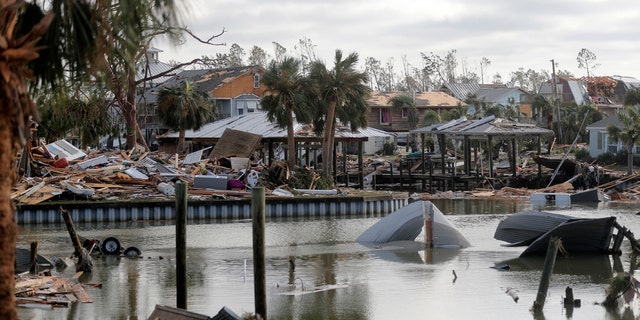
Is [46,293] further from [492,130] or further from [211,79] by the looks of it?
[211,79]

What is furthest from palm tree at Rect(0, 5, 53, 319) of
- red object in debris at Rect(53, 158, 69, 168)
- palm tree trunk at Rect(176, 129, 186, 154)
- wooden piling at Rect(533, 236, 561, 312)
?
palm tree trunk at Rect(176, 129, 186, 154)

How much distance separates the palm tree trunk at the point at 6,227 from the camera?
9758 mm

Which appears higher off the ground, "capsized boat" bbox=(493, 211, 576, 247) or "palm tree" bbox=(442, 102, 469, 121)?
"palm tree" bbox=(442, 102, 469, 121)

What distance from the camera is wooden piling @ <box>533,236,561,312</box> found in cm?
1883

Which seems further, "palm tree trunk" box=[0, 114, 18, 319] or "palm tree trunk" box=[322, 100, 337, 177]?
"palm tree trunk" box=[322, 100, 337, 177]

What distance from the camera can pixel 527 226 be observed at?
1166 inches

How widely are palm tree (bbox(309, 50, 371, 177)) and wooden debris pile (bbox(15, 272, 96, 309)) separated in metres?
28.6

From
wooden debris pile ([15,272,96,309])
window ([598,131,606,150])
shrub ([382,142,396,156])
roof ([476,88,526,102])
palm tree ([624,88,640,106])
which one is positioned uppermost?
roof ([476,88,526,102])

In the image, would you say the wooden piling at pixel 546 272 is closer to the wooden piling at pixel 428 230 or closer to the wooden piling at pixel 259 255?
the wooden piling at pixel 259 255

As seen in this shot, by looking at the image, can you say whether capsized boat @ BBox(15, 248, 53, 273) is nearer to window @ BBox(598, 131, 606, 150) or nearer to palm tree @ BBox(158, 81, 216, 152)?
palm tree @ BBox(158, 81, 216, 152)

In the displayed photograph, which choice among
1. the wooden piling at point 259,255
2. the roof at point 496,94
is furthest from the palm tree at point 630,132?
the roof at point 496,94

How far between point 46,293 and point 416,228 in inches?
546

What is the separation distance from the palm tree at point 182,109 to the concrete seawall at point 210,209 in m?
21.2


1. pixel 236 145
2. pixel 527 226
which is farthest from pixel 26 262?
pixel 236 145
